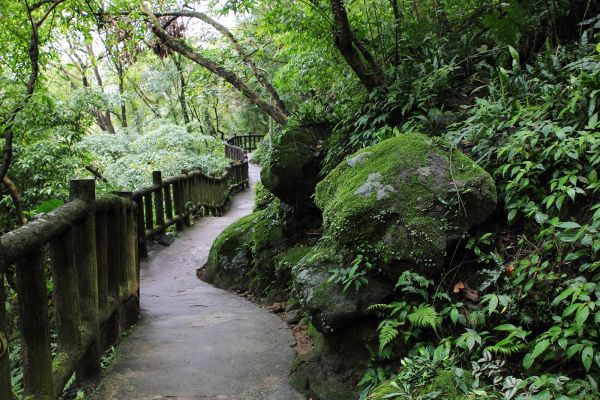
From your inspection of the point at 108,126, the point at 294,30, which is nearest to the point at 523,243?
the point at 294,30

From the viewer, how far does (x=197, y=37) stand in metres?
18.9

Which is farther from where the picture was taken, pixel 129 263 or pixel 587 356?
pixel 129 263

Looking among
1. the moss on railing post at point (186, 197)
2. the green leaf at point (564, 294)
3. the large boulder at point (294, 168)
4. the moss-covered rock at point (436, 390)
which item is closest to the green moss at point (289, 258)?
the large boulder at point (294, 168)

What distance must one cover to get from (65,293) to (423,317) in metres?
2.18

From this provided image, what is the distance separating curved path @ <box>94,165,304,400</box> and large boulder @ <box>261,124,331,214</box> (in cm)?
142

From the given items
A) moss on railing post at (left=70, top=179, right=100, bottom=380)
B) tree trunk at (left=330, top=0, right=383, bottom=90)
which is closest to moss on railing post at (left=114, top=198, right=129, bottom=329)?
moss on railing post at (left=70, top=179, right=100, bottom=380)

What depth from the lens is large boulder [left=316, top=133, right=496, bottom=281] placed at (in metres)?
3.27

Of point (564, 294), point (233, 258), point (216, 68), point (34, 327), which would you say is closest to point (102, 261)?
point (34, 327)

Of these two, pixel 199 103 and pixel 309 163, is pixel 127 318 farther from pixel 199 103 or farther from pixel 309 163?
pixel 199 103

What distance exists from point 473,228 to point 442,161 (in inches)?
22.0

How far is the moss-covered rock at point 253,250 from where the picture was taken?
606 cm

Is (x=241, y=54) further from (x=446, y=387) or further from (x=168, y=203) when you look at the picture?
(x=446, y=387)

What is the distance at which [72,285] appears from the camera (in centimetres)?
295

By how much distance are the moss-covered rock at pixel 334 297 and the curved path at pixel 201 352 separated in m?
0.56
